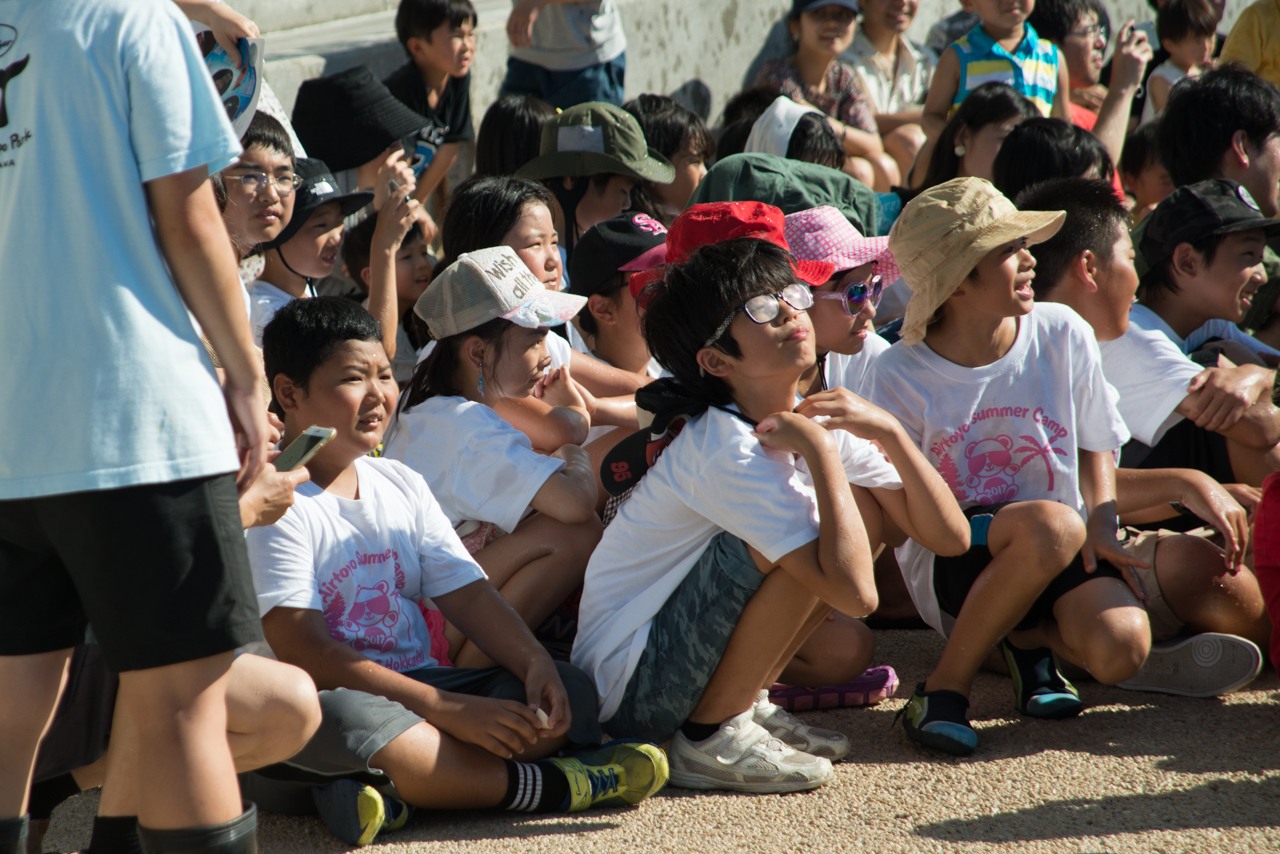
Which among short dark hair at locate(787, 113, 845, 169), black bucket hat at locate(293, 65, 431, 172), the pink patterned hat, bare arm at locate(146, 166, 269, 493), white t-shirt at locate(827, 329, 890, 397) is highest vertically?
bare arm at locate(146, 166, 269, 493)

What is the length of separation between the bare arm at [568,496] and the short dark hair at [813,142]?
2148mm

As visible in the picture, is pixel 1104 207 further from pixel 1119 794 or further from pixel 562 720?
pixel 562 720

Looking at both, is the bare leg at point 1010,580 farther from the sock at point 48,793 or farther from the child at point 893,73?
the child at point 893,73

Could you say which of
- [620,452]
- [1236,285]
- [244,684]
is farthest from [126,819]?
[1236,285]

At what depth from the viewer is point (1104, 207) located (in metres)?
3.31

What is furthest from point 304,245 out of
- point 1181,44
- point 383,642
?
point 1181,44

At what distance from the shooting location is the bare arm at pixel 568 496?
109 inches

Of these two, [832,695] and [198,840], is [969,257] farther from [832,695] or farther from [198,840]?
[198,840]

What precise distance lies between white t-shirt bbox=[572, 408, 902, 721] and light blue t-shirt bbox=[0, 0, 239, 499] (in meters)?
1.00

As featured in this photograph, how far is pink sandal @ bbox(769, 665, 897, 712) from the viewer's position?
9.36 ft

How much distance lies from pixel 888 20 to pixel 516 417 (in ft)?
15.9

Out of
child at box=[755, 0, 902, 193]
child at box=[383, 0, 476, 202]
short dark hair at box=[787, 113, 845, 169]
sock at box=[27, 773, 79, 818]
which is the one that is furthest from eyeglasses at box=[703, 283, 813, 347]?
child at box=[755, 0, 902, 193]

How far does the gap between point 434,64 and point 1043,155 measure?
267cm

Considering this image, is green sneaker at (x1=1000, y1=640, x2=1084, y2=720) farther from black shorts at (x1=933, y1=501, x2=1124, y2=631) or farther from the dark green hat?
the dark green hat
